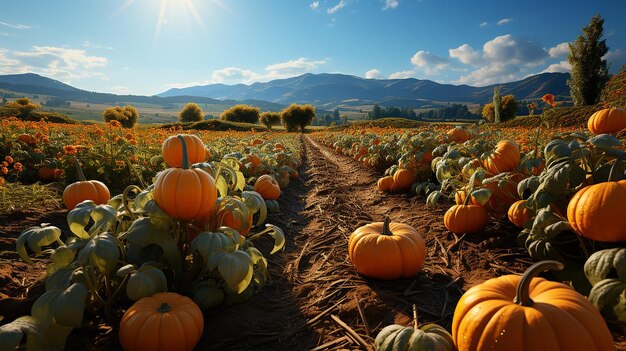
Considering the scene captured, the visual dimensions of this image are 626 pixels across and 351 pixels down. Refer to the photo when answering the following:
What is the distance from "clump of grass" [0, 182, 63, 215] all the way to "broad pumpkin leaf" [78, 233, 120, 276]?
131 inches

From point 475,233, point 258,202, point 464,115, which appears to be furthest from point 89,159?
point 464,115

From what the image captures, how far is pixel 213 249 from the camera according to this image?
2.02 metres

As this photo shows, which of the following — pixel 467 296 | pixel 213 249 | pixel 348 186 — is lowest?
pixel 348 186

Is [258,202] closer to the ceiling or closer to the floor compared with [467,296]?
closer to the ceiling

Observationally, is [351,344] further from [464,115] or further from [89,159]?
[464,115]

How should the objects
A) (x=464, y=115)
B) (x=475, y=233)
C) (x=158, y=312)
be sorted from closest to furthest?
1. (x=158, y=312)
2. (x=475, y=233)
3. (x=464, y=115)

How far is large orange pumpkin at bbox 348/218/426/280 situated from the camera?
9.23 feet

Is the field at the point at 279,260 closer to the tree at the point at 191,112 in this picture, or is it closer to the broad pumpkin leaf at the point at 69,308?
the broad pumpkin leaf at the point at 69,308

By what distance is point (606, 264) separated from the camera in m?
1.75

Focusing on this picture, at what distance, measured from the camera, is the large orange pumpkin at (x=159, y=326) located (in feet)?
6.15

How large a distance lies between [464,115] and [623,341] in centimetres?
12292

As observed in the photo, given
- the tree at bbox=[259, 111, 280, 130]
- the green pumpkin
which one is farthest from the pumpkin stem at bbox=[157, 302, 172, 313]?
the tree at bbox=[259, 111, 280, 130]

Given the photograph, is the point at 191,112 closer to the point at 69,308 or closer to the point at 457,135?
the point at 457,135

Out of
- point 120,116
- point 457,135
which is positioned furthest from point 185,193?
point 120,116
